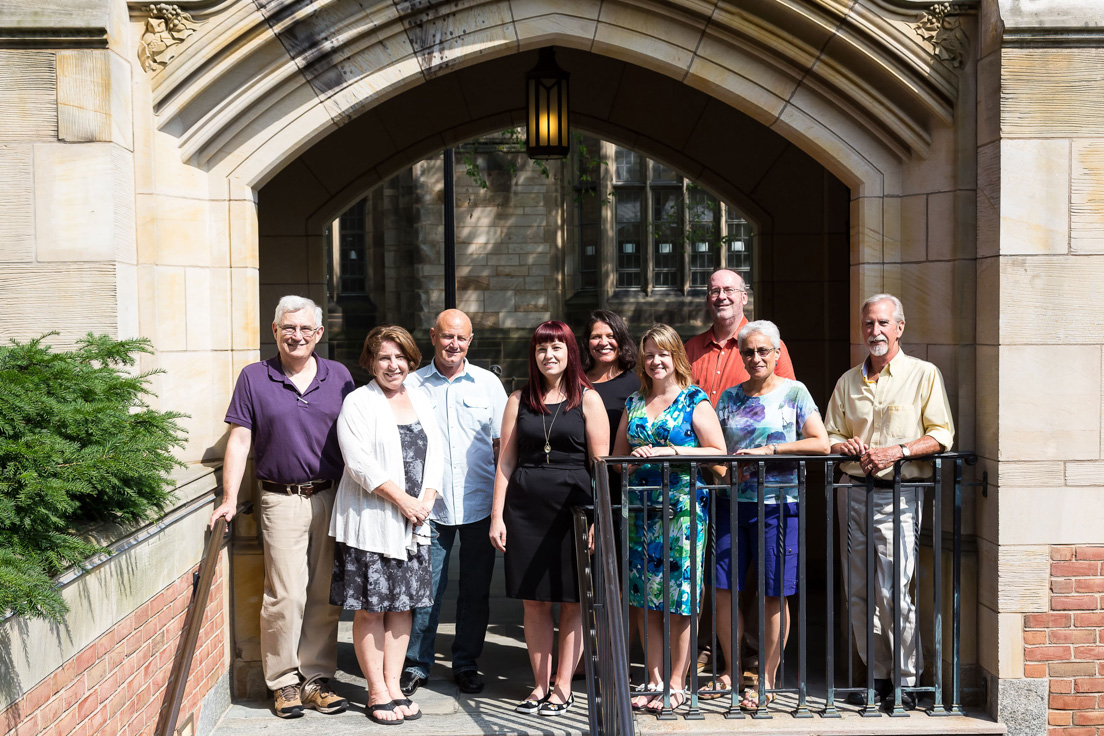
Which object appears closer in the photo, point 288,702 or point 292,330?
point 292,330

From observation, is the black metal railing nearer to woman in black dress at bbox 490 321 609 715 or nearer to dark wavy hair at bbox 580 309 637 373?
woman in black dress at bbox 490 321 609 715

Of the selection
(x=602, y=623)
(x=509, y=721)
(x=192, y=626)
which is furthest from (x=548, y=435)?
(x=192, y=626)

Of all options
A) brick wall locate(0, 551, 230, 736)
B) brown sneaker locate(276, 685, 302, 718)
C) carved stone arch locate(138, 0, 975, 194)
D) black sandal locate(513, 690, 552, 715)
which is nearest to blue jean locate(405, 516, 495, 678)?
black sandal locate(513, 690, 552, 715)

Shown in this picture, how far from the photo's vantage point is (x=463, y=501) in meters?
5.02

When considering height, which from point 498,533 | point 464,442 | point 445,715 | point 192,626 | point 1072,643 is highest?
point 464,442

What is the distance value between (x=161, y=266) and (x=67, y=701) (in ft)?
7.12

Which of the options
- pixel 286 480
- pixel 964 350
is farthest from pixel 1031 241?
pixel 286 480

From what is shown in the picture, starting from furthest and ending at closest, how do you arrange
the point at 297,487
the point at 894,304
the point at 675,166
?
the point at 675,166 < the point at 297,487 < the point at 894,304

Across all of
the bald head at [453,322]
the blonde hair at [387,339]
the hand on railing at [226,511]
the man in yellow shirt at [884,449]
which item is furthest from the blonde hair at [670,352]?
the hand on railing at [226,511]

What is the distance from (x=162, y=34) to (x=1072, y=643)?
15.4 feet

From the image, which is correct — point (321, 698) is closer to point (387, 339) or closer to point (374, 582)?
point (374, 582)

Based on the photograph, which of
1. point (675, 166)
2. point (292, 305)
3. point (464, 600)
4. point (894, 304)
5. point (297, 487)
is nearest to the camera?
point (894, 304)

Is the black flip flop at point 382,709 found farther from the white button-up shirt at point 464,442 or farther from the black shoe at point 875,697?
the black shoe at point 875,697

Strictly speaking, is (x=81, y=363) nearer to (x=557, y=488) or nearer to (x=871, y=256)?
(x=557, y=488)
